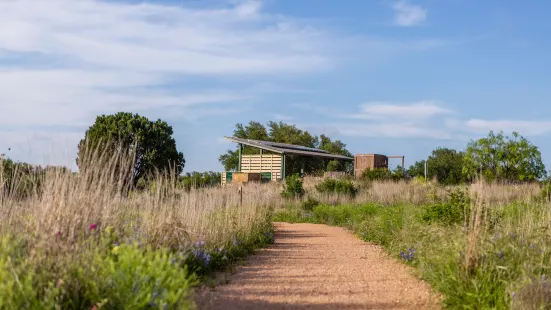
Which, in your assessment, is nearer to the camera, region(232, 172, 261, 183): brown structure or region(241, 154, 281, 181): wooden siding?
region(232, 172, 261, 183): brown structure

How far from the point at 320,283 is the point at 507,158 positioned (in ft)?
102

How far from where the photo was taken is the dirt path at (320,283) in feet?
22.0

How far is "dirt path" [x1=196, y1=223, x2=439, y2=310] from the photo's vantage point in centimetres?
670

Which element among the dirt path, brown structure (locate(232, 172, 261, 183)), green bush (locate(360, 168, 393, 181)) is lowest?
the dirt path

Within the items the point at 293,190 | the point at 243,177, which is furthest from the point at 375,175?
the point at 293,190

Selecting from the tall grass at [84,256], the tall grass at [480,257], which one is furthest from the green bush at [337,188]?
the tall grass at [84,256]

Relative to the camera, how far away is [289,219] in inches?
805

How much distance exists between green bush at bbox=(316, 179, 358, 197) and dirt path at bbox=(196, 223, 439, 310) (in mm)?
12523

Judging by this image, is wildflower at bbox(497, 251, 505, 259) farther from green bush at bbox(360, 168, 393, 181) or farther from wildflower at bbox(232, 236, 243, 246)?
green bush at bbox(360, 168, 393, 181)

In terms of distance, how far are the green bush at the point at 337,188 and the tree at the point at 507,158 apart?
1275 centimetres

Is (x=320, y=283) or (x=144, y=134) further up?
(x=144, y=134)

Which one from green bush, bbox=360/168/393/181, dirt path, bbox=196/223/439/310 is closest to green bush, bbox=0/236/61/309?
dirt path, bbox=196/223/439/310

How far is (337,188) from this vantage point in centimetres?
2505

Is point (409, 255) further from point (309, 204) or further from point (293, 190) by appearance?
point (293, 190)
